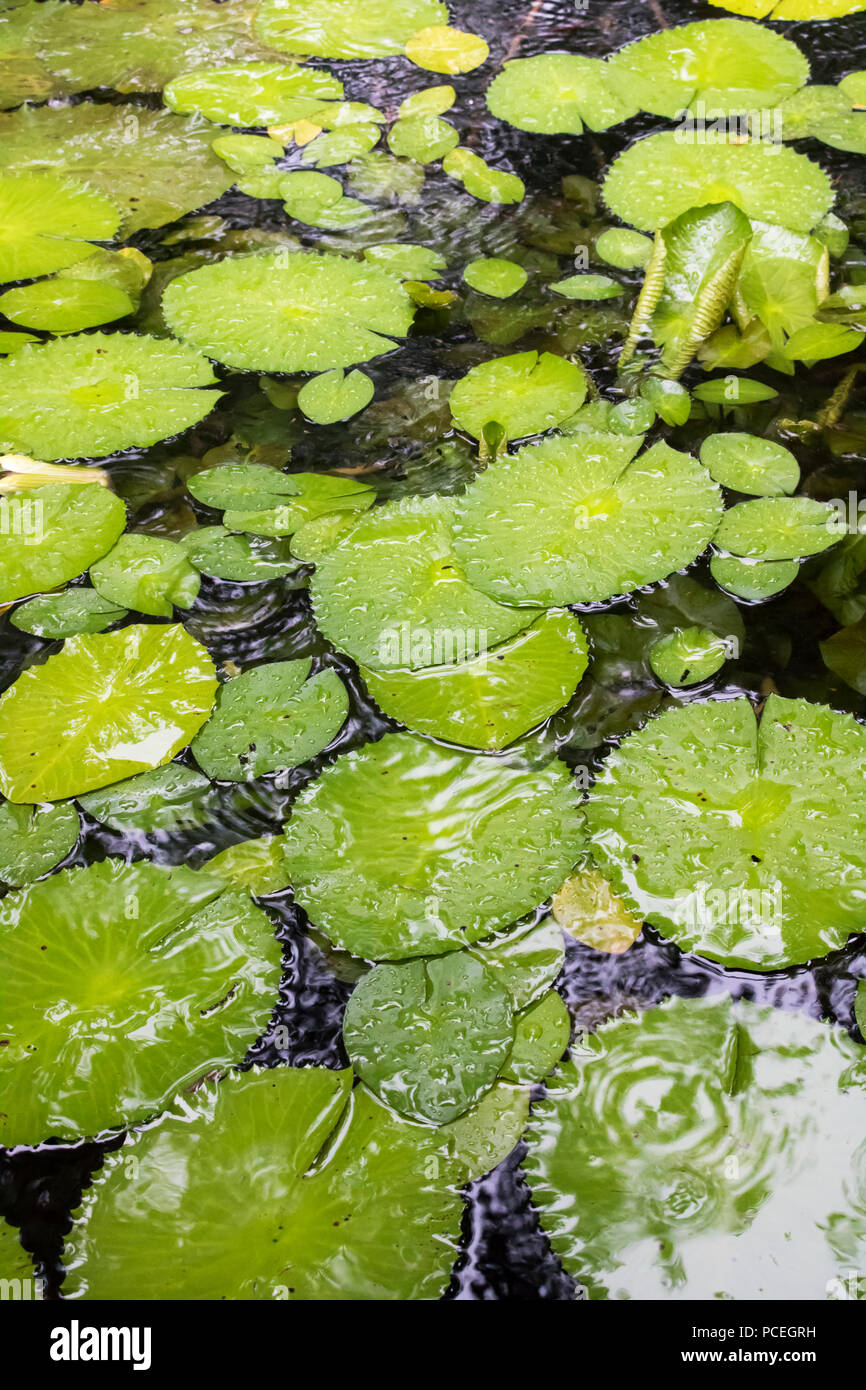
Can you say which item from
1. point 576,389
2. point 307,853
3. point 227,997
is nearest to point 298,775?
point 307,853

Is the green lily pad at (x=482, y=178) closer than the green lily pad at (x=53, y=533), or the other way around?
the green lily pad at (x=53, y=533)

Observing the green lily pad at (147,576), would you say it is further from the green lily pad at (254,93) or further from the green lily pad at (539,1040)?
the green lily pad at (254,93)

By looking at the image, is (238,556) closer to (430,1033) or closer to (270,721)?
(270,721)

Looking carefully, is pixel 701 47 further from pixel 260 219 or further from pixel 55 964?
pixel 55 964

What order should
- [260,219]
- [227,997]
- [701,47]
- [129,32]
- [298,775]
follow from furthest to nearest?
1. [129,32]
2. [701,47]
3. [260,219]
4. [298,775]
5. [227,997]

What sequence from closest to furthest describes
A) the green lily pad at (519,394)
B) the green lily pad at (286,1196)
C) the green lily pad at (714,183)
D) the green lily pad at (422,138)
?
the green lily pad at (286,1196), the green lily pad at (519,394), the green lily pad at (714,183), the green lily pad at (422,138)

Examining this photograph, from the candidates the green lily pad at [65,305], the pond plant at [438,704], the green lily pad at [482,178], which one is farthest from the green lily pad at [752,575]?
the green lily pad at [65,305]
